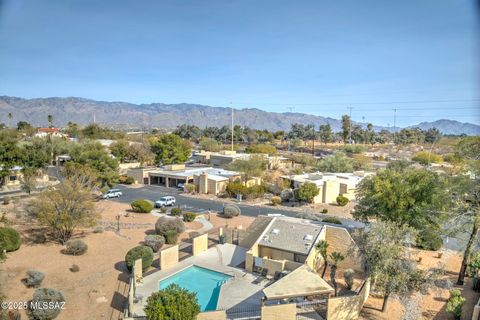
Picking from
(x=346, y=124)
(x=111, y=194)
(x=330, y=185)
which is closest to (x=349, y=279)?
(x=330, y=185)

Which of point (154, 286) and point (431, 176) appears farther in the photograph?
point (431, 176)

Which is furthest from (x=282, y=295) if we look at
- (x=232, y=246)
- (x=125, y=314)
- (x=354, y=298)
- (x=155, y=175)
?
(x=155, y=175)

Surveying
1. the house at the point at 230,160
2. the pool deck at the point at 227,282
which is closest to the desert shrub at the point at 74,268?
the pool deck at the point at 227,282

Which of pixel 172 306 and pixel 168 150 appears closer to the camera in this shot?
pixel 172 306

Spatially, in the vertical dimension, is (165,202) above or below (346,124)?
below

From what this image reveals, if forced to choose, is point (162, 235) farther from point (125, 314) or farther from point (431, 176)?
point (431, 176)

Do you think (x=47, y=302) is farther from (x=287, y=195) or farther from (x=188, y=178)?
(x=188, y=178)

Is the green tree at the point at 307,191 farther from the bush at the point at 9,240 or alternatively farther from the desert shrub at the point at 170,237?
the bush at the point at 9,240
